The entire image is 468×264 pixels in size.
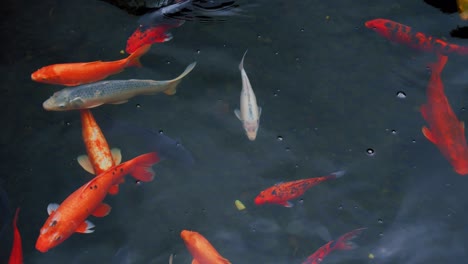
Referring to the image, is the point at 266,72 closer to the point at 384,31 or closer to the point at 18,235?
the point at 384,31

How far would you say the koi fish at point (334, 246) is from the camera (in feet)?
12.3

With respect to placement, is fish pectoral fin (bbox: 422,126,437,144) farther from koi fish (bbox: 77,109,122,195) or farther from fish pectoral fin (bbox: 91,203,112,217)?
fish pectoral fin (bbox: 91,203,112,217)

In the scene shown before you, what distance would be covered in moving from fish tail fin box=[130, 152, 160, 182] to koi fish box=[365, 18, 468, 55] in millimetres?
2315

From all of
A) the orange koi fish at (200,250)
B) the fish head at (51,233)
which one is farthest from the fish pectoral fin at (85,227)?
the orange koi fish at (200,250)

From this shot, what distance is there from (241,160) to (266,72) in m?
0.83

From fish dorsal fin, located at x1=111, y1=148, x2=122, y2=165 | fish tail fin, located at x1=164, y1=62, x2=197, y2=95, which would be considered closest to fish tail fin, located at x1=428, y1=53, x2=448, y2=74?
fish tail fin, located at x1=164, y1=62, x2=197, y2=95

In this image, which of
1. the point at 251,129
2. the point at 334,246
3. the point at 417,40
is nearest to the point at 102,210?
the point at 251,129

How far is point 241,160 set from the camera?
162 inches

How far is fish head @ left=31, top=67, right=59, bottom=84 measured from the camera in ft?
13.3

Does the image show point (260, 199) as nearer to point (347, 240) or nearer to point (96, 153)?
point (347, 240)

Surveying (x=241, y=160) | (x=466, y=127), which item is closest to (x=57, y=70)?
(x=241, y=160)

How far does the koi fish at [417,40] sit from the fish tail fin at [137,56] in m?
2.09

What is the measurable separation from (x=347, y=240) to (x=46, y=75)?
2.79m

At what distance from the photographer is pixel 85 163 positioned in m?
3.99
